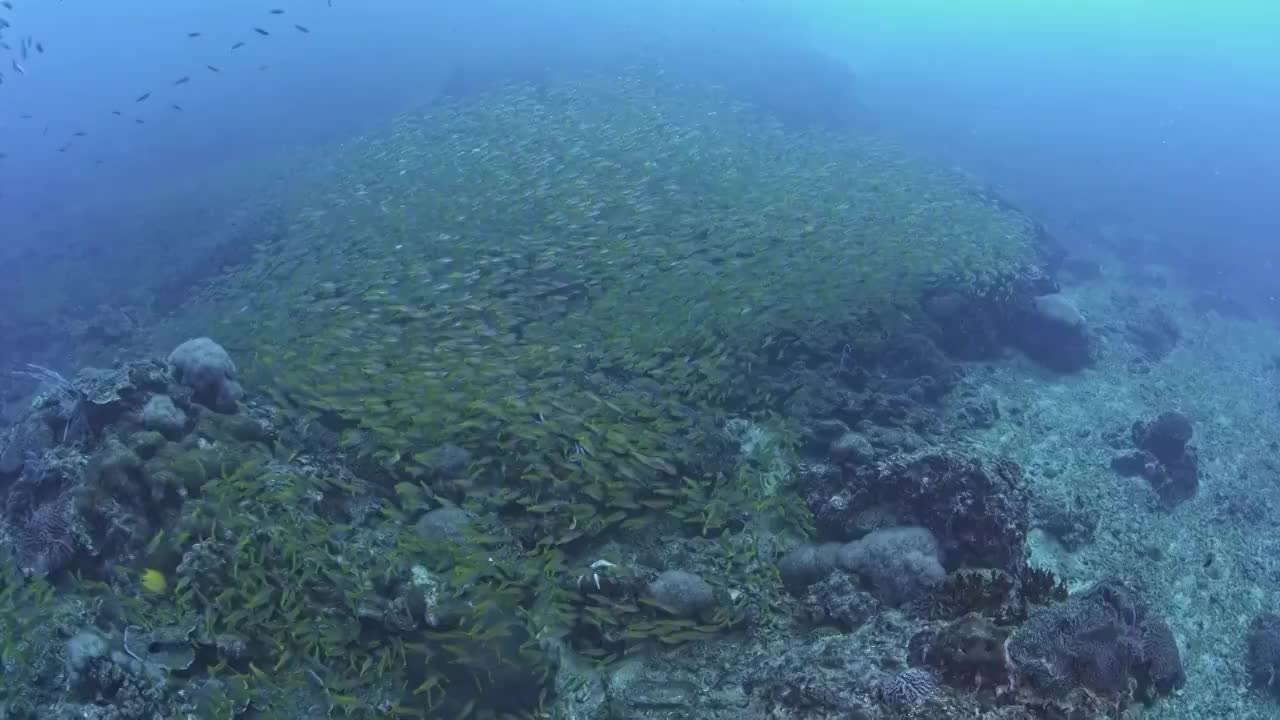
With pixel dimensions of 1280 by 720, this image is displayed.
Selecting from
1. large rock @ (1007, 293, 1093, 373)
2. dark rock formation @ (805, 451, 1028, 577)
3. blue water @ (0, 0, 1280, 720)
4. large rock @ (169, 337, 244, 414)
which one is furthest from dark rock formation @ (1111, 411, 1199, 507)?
large rock @ (169, 337, 244, 414)

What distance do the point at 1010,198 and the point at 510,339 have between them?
98.9ft

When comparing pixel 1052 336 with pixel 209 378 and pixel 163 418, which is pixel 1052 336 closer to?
pixel 209 378

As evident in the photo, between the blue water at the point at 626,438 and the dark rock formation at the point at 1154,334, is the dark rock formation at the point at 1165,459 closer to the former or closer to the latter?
the blue water at the point at 626,438

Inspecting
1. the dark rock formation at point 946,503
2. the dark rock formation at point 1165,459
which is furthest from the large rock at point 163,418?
the dark rock formation at point 1165,459

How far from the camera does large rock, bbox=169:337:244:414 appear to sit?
1101 centimetres

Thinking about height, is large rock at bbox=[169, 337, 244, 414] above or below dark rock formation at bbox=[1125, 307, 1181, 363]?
above

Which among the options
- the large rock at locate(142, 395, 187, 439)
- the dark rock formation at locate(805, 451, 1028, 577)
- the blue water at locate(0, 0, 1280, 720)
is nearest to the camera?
the blue water at locate(0, 0, 1280, 720)

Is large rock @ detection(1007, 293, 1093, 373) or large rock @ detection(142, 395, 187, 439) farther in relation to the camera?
large rock @ detection(1007, 293, 1093, 373)

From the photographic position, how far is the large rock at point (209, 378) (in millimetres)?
11008

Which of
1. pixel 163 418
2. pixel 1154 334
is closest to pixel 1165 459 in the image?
pixel 1154 334

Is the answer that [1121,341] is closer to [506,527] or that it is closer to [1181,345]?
[1181,345]

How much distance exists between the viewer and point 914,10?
420 ft

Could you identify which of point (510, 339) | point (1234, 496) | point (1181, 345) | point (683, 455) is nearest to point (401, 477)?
point (510, 339)

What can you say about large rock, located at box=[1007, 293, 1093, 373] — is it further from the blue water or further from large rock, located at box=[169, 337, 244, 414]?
large rock, located at box=[169, 337, 244, 414]
